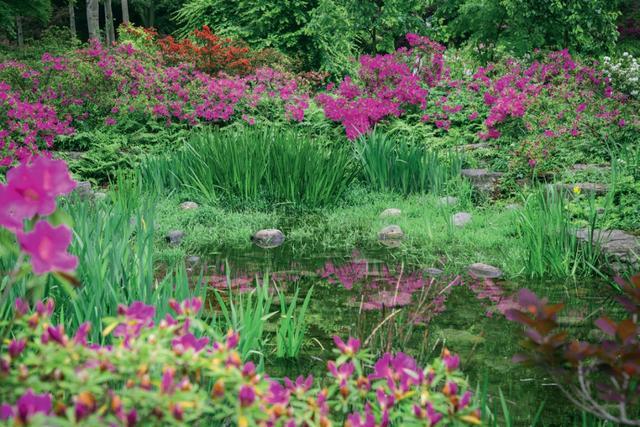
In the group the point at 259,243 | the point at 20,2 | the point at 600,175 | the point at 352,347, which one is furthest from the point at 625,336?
the point at 20,2

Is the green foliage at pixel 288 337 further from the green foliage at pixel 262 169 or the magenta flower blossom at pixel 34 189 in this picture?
the green foliage at pixel 262 169

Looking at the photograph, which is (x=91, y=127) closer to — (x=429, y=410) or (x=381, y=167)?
(x=381, y=167)

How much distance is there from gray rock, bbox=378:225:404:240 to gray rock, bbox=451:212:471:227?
45cm

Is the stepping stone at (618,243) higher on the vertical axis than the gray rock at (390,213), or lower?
higher

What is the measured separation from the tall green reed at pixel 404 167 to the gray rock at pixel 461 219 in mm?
786

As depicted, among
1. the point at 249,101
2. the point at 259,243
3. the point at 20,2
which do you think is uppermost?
the point at 20,2

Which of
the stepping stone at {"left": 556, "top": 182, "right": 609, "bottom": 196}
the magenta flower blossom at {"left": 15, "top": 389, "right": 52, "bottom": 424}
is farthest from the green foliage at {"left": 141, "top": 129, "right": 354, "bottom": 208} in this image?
the magenta flower blossom at {"left": 15, "top": 389, "right": 52, "bottom": 424}

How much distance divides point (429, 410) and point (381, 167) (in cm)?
570

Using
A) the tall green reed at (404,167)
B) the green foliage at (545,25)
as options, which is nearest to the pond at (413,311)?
the tall green reed at (404,167)

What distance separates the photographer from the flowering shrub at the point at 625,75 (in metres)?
7.12

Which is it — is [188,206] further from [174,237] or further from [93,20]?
[93,20]

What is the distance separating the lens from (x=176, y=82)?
32.0 feet

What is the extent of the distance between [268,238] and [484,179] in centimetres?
255

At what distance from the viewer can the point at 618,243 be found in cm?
453
